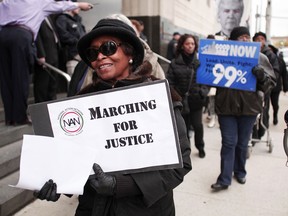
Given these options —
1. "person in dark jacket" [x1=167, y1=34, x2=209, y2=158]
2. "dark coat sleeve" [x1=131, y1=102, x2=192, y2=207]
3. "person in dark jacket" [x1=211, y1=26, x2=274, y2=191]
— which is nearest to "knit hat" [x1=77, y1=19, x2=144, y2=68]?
"dark coat sleeve" [x1=131, y1=102, x2=192, y2=207]

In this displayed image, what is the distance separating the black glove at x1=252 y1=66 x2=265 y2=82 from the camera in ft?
11.1

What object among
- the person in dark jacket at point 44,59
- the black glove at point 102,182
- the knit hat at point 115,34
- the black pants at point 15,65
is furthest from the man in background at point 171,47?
the black glove at point 102,182

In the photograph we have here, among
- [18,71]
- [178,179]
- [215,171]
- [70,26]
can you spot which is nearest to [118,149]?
[178,179]

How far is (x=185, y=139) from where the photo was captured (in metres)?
1.53

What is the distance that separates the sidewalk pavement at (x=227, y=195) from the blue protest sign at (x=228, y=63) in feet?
4.03

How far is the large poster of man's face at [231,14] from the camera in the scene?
18.0 feet

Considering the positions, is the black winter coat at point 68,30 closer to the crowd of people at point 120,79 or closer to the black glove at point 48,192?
the crowd of people at point 120,79

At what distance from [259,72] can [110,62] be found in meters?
2.27

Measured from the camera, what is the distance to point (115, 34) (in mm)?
1543

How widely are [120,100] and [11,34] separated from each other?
9.81 ft

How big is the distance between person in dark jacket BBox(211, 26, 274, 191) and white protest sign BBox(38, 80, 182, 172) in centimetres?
252

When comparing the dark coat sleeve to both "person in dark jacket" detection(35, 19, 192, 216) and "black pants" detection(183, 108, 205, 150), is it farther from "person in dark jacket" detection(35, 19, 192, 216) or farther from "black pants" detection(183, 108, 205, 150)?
"black pants" detection(183, 108, 205, 150)

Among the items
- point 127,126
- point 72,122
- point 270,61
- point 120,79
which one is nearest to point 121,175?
point 127,126

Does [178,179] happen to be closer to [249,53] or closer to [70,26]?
[249,53]
